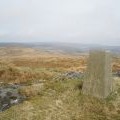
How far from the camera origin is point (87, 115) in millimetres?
20531

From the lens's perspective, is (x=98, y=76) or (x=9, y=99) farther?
(x=9, y=99)

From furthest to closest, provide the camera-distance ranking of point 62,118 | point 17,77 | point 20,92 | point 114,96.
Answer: point 17,77 < point 20,92 < point 114,96 < point 62,118

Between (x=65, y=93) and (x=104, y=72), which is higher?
(x=104, y=72)

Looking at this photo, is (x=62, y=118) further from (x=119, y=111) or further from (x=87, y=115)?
(x=119, y=111)

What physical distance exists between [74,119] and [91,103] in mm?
2891

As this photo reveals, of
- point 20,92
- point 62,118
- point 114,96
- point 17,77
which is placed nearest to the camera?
point 62,118

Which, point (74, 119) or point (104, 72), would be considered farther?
point (104, 72)

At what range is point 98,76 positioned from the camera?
23547 mm

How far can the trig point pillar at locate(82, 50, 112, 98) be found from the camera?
23.2 meters

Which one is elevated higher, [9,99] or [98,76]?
[98,76]

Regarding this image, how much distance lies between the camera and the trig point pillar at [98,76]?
23.2 metres

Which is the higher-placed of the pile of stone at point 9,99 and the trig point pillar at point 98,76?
the trig point pillar at point 98,76

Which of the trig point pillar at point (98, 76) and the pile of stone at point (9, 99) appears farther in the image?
the trig point pillar at point (98, 76)

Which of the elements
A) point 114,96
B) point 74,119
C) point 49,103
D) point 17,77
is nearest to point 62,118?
point 74,119
